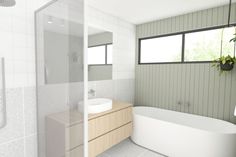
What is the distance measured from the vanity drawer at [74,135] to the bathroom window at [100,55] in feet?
4.48

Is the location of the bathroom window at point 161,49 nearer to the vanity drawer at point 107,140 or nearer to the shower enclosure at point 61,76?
the vanity drawer at point 107,140

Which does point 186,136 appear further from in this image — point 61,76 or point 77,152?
point 61,76

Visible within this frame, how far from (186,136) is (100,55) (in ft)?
6.46

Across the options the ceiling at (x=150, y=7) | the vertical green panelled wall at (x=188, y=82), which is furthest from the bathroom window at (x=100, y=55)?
the vertical green panelled wall at (x=188, y=82)

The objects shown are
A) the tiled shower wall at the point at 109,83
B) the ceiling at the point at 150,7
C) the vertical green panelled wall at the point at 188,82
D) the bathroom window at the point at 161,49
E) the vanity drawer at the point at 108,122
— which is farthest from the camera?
the bathroom window at the point at 161,49

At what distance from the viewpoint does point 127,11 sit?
276 cm

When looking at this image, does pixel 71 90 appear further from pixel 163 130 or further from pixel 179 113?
pixel 179 113

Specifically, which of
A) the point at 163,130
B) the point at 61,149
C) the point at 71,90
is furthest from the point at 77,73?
the point at 163,130

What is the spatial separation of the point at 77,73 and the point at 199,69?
92.5 inches

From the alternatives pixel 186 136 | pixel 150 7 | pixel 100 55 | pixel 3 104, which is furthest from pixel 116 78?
pixel 3 104

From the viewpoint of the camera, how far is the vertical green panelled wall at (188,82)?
8.29ft

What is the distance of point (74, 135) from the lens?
1489 mm

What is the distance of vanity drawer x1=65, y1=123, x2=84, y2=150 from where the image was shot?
58.2 inches

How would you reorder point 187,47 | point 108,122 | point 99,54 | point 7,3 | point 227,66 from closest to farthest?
point 7,3
point 108,122
point 227,66
point 99,54
point 187,47
